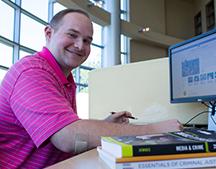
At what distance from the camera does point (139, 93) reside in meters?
1.98

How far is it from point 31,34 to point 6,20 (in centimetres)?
61

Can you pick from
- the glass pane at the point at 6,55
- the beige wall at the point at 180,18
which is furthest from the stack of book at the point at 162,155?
the beige wall at the point at 180,18

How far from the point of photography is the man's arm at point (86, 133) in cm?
89

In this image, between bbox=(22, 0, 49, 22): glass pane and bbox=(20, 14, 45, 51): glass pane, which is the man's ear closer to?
bbox=(20, 14, 45, 51): glass pane

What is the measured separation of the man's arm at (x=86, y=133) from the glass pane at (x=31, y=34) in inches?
172

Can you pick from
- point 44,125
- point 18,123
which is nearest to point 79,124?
point 44,125

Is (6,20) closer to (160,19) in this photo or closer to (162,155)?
(162,155)

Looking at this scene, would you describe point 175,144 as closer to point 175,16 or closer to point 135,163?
point 135,163

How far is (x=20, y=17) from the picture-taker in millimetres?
5121

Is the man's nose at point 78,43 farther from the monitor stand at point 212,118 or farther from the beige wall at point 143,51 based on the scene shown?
the beige wall at point 143,51

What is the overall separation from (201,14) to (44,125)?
10800 millimetres

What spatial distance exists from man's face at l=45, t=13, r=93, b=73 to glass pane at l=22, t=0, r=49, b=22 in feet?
13.7

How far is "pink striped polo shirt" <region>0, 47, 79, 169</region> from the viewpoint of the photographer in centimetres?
91

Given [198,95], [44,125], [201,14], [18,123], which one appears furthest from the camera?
[201,14]
